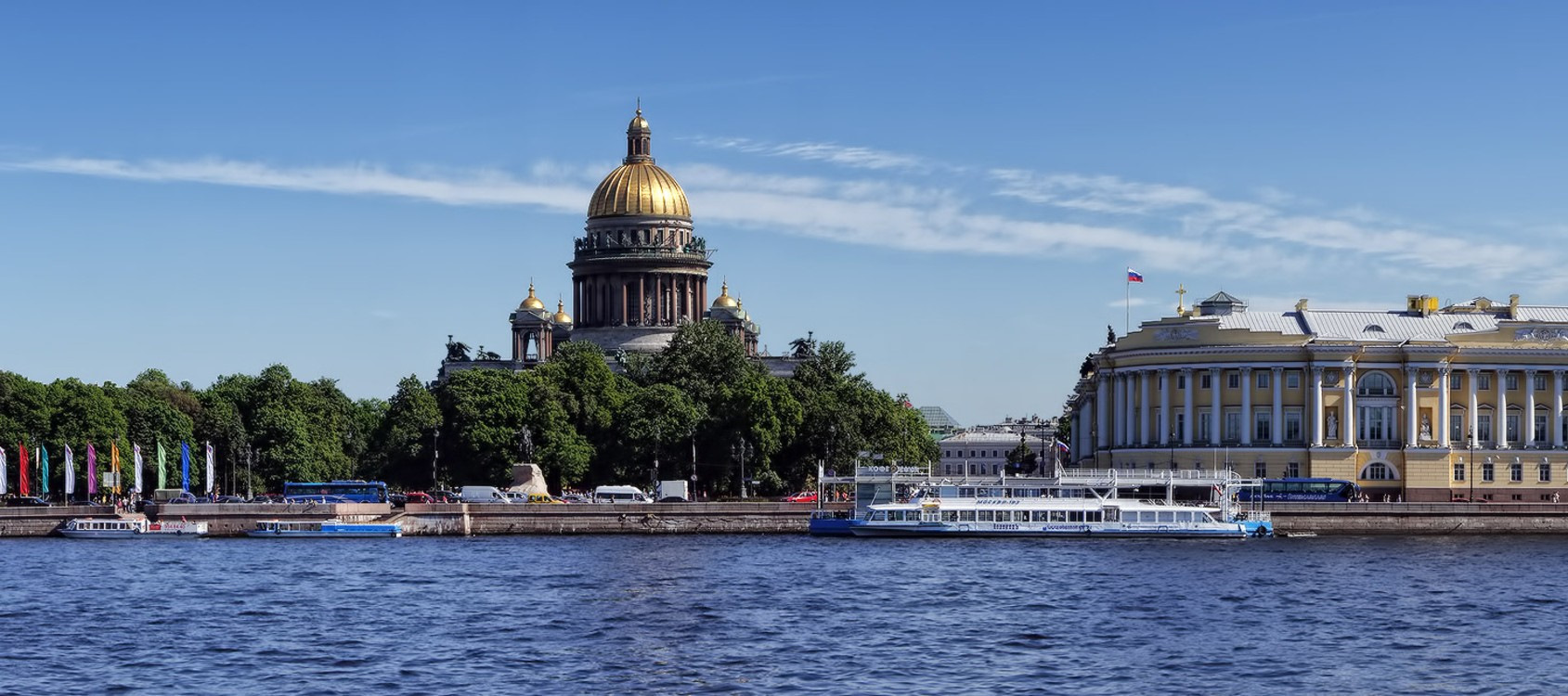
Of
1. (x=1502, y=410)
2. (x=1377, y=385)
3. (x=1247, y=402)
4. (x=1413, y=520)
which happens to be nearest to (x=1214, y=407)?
(x=1247, y=402)

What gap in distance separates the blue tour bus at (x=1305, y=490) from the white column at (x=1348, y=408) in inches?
187

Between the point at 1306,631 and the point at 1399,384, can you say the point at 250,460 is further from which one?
the point at 1306,631

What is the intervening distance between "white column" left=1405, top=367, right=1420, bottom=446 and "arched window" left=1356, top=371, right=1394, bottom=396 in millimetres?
909

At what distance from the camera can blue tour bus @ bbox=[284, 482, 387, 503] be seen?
10219cm

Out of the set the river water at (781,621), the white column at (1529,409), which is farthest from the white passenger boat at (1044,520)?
the white column at (1529,409)

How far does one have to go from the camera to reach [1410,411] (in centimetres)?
11131

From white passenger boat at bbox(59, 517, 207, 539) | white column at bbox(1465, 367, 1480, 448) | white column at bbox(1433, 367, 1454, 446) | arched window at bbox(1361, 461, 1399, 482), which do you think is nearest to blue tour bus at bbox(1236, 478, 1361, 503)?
arched window at bbox(1361, 461, 1399, 482)

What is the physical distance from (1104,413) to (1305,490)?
17.8m

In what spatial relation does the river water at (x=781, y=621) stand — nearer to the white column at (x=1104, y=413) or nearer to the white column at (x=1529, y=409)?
the white column at (x=1529, y=409)

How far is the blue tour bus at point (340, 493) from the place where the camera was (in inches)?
4023

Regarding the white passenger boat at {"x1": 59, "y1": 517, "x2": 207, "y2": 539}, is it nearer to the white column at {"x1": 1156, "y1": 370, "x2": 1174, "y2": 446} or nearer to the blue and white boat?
the blue and white boat

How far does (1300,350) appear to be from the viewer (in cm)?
11162

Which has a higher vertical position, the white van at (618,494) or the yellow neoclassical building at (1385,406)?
the yellow neoclassical building at (1385,406)

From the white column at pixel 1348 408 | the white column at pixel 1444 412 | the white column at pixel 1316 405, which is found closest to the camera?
the white column at pixel 1444 412
